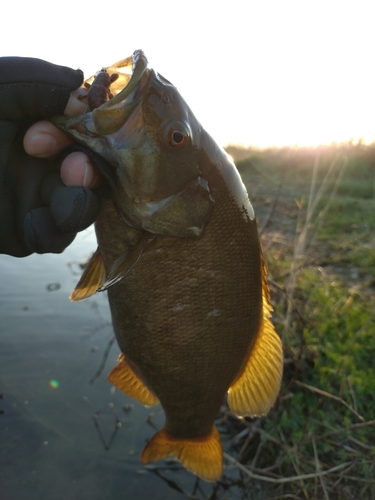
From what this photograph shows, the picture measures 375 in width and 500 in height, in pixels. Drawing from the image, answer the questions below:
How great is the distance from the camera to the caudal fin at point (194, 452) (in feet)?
8.08

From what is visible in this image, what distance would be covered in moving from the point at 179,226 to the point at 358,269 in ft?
20.1

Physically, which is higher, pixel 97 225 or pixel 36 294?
pixel 97 225

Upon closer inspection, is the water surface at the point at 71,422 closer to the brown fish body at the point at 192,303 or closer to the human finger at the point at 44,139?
the brown fish body at the point at 192,303

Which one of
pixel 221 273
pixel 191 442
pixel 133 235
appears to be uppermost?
pixel 133 235

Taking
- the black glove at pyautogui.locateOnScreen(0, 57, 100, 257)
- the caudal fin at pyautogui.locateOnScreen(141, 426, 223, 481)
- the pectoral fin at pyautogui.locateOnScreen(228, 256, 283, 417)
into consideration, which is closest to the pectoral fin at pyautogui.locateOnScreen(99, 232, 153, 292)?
the black glove at pyautogui.locateOnScreen(0, 57, 100, 257)

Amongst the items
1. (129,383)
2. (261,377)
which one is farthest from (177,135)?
(129,383)

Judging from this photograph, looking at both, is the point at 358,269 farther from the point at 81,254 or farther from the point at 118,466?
the point at 118,466

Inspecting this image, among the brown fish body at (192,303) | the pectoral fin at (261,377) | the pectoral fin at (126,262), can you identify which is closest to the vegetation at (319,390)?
the pectoral fin at (261,377)

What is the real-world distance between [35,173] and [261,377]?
1.60 metres

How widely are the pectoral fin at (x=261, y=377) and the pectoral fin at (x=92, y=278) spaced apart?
886 mm

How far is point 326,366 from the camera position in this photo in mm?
4094

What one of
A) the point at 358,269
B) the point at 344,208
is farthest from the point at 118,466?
the point at 344,208

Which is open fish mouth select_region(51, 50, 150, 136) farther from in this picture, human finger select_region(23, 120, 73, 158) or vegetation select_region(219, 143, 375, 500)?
vegetation select_region(219, 143, 375, 500)

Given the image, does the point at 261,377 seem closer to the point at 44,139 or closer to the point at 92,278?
the point at 92,278
